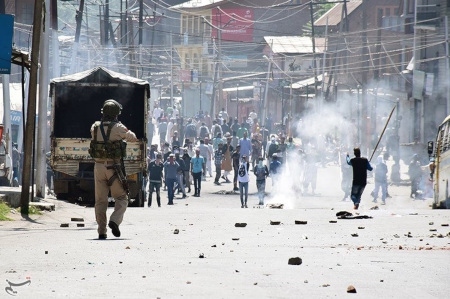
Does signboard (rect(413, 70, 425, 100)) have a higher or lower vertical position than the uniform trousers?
higher

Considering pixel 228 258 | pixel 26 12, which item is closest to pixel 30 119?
pixel 228 258

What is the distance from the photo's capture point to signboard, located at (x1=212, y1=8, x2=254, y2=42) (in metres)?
94.9

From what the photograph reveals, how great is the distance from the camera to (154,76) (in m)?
100

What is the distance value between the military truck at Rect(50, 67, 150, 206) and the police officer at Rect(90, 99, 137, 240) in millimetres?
10222

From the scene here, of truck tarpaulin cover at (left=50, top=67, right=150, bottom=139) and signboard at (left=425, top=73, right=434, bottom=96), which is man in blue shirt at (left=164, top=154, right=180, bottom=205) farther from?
signboard at (left=425, top=73, right=434, bottom=96)

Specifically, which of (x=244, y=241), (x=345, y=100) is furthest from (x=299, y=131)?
(x=244, y=241)

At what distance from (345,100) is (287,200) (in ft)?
113

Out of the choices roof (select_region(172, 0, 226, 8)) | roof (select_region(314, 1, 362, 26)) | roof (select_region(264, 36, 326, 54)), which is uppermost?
roof (select_region(172, 0, 226, 8))

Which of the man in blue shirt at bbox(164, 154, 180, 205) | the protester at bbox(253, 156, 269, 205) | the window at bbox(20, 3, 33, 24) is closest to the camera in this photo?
the man in blue shirt at bbox(164, 154, 180, 205)

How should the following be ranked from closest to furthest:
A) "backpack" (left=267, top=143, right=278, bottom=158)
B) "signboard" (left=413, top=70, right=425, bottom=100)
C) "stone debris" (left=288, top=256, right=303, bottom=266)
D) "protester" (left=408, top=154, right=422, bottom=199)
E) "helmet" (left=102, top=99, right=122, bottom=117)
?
"stone debris" (left=288, top=256, right=303, bottom=266) < "helmet" (left=102, top=99, right=122, bottom=117) < "protester" (left=408, top=154, right=422, bottom=199) < "backpack" (left=267, top=143, right=278, bottom=158) < "signboard" (left=413, top=70, right=425, bottom=100)

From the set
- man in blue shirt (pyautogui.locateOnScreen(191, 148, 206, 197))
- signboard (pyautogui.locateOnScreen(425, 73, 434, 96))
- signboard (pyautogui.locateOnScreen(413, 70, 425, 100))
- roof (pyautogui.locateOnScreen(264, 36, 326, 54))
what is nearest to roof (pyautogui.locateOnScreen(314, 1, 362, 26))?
roof (pyautogui.locateOnScreen(264, 36, 326, 54))

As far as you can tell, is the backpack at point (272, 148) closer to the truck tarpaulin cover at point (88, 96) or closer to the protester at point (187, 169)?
the protester at point (187, 169)

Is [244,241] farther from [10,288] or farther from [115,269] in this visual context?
[10,288]

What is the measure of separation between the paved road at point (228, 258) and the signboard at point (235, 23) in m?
75.6
